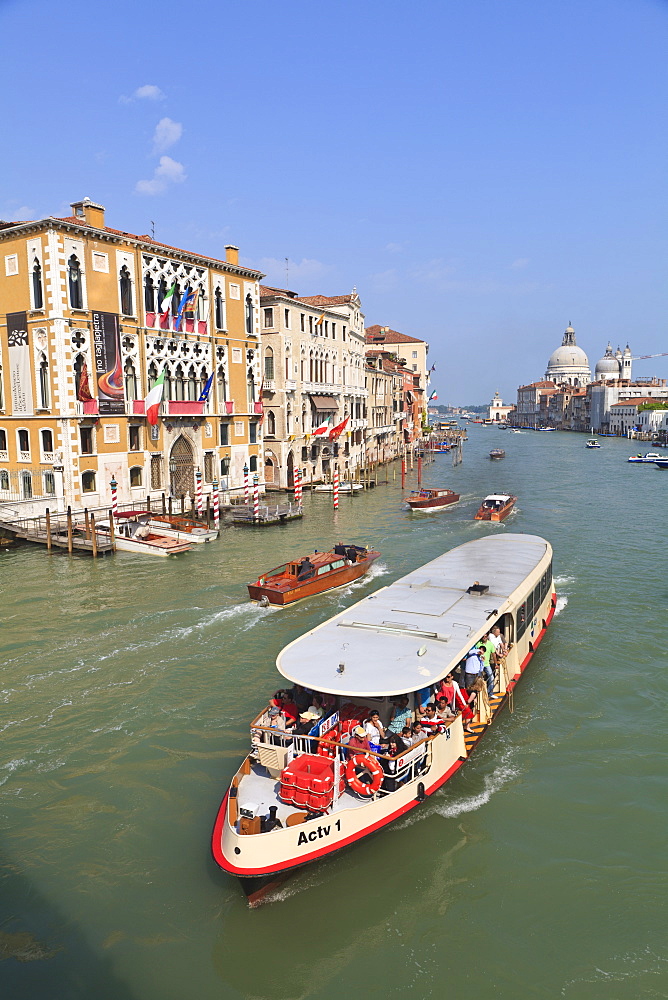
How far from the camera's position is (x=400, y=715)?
1066 centimetres

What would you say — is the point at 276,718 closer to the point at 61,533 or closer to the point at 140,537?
the point at 140,537

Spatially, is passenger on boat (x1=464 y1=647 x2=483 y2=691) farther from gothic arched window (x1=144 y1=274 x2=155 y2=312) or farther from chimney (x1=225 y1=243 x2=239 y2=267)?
chimney (x1=225 y1=243 x2=239 y2=267)

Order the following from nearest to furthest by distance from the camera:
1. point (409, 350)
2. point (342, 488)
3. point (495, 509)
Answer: point (495, 509) < point (342, 488) < point (409, 350)

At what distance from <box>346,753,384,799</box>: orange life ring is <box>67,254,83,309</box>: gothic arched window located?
1086 inches

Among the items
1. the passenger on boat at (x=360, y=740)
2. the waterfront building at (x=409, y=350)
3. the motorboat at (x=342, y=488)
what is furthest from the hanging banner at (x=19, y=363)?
the waterfront building at (x=409, y=350)

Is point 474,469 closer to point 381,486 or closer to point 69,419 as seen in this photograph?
point 381,486

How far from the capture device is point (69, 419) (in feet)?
103

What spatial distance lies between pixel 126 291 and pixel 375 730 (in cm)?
2946

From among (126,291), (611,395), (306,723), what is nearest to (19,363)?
(126,291)

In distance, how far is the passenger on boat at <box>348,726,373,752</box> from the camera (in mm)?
9945

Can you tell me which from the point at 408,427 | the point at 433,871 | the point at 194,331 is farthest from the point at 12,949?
the point at 408,427

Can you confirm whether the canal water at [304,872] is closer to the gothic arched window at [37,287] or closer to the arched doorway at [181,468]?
the gothic arched window at [37,287]

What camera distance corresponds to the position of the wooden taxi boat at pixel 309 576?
2100 cm

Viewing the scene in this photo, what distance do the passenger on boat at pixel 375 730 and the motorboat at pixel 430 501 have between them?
3034cm
